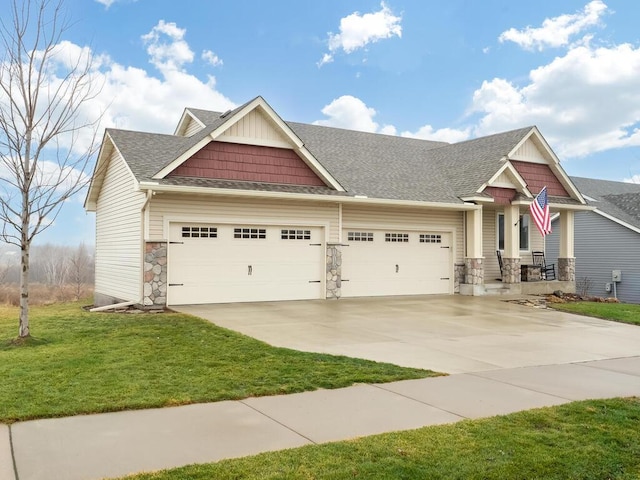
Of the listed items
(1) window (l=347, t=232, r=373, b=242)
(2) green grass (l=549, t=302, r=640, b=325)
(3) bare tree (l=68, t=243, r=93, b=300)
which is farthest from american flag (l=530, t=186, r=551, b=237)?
(3) bare tree (l=68, t=243, r=93, b=300)

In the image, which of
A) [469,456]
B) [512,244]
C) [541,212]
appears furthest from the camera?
[512,244]

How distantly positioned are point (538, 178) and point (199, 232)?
13176 millimetres

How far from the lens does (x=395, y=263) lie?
1819cm

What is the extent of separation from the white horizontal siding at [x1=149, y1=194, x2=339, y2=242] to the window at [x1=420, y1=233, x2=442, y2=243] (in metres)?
3.71

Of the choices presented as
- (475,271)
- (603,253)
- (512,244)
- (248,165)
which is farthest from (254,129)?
(603,253)

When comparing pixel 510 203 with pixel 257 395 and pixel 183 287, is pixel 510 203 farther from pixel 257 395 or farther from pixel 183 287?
pixel 257 395

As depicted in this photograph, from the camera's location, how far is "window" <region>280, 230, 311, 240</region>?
15891 millimetres

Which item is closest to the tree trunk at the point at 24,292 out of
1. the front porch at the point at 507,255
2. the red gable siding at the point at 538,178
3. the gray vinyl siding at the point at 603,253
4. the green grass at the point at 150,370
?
the green grass at the point at 150,370

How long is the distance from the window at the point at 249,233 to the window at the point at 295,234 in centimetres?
60

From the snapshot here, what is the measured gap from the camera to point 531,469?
160 inches

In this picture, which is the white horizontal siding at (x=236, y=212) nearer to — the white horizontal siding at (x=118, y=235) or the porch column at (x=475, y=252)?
the white horizontal siding at (x=118, y=235)

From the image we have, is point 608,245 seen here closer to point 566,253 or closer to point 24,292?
point 566,253

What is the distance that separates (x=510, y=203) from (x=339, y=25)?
8699 millimetres

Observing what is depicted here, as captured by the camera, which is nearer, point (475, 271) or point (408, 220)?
point (408, 220)
